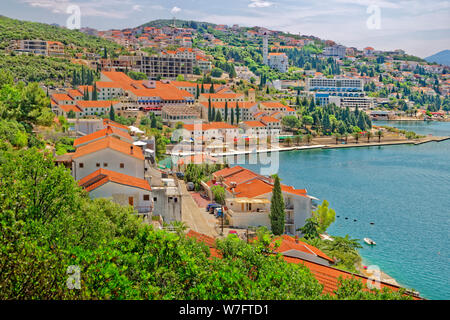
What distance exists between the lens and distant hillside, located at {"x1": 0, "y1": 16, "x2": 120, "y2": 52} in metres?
30.0

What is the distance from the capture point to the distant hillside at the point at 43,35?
98.4 feet

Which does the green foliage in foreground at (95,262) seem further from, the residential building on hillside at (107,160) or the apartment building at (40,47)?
the apartment building at (40,47)

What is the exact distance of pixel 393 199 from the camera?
1380 cm

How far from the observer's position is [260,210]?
29.1 ft

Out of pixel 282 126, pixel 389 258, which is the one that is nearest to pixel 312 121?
pixel 282 126

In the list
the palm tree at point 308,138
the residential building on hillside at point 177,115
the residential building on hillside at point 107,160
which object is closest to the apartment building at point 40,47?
the residential building on hillside at point 177,115

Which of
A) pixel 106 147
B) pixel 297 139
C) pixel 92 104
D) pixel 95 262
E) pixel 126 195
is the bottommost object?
pixel 297 139

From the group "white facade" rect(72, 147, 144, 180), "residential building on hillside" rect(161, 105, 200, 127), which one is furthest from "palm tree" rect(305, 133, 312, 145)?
"white facade" rect(72, 147, 144, 180)

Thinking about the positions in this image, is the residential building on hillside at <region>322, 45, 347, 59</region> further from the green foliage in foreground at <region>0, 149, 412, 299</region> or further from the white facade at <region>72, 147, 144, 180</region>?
the green foliage in foreground at <region>0, 149, 412, 299</region>

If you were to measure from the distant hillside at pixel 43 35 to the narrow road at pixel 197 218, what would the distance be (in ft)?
76.7

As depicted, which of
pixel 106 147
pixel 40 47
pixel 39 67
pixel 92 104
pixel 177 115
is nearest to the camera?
pixel 106 147

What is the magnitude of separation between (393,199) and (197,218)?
24.0 ft

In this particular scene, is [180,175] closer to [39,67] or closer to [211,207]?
[211,207]

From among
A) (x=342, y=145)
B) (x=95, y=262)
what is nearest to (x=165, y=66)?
(x=342, y=145)
